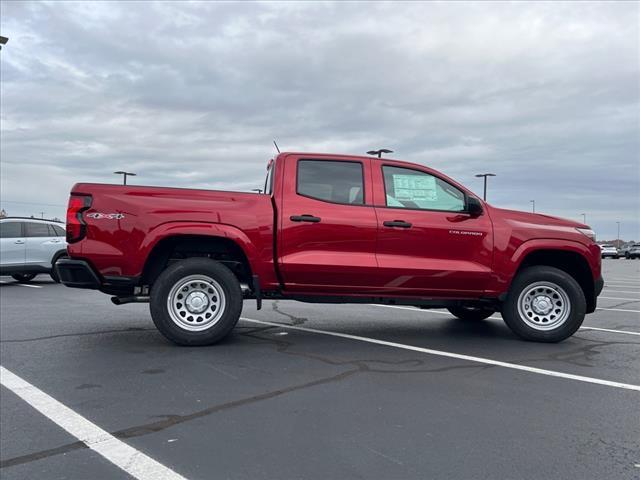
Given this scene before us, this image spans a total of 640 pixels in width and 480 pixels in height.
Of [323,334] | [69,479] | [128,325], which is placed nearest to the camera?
[69,479]

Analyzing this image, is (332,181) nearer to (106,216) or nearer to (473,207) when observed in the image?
(473,207)

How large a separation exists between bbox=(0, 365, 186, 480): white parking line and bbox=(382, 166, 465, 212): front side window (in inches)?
154

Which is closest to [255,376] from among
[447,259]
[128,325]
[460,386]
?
[460,386]

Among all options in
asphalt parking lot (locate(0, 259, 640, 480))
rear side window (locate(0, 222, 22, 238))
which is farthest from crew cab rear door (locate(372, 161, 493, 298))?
rear side window (locate(0, 222, 22, 238))

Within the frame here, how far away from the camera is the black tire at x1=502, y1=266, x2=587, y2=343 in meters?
6.46

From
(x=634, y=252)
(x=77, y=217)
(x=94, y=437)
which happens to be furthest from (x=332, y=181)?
(x=634, y=252)

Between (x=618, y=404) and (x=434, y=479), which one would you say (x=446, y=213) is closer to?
(x=618, y=404)

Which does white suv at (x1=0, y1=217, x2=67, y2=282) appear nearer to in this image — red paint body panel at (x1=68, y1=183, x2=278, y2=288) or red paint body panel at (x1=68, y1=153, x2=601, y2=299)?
red paint body panel at (x1=68, y1=183, x2=278, y2=288)

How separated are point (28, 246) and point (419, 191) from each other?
1162 cm

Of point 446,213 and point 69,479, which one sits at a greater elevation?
point 446,213

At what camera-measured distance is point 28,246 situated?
47.3 ft

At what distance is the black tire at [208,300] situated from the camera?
230 inches

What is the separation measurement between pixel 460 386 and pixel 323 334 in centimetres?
259

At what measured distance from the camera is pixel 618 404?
162 inches
